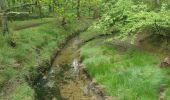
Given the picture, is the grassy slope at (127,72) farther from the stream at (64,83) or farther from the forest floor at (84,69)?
the stream at (64,83)

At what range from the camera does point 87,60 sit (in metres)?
28.9

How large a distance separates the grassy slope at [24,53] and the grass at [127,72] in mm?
4679

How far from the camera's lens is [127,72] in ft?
77.5

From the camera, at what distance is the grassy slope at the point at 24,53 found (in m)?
22.8

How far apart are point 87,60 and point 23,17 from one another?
23254mm

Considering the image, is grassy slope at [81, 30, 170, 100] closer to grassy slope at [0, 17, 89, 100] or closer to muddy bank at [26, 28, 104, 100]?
muddy bank at [26, 28, 104, 100]

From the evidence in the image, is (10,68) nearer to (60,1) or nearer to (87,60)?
(87,60)

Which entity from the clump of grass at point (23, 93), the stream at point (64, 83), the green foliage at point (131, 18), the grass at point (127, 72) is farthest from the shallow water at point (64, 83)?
the green foliage at point (131, 18)

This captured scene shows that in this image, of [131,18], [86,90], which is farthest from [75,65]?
[86,90]

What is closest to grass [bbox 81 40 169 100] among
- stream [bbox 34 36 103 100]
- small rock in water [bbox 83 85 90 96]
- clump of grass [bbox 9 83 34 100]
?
small rock in water [bbox 83 85 90 96]

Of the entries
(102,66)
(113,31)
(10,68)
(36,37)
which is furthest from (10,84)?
(113,31)

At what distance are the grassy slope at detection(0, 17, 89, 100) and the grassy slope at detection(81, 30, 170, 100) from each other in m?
4.68

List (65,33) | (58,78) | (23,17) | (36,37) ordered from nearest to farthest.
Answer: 1. (58,78)
2. (36,37)
3. (65,33)
4. (23,17)

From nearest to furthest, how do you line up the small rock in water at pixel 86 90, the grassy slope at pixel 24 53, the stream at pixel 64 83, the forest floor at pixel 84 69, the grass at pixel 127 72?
the grass at pixel 127 72
the forest floor at pixel 84 69
the grassy slope at pixel 24 53
the stream at pixel 64 83
the small rock in water at pixel 86 90
